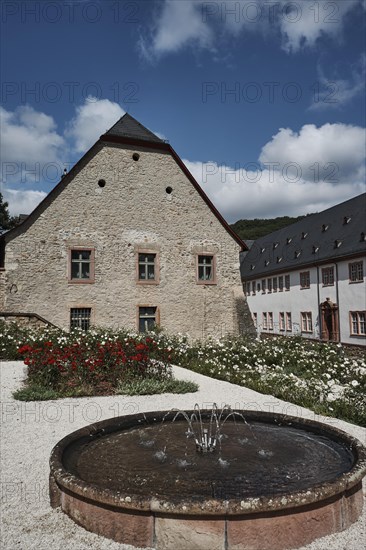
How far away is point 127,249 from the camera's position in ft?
63.9

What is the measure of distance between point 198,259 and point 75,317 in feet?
22.3

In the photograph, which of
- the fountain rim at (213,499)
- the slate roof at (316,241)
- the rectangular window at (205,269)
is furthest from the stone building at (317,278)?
the fountain rim at (213,499)

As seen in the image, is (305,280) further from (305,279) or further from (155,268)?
(155,268)

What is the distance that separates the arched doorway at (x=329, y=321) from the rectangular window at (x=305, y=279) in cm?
292

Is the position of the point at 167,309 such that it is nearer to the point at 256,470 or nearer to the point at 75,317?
the point at 75,317

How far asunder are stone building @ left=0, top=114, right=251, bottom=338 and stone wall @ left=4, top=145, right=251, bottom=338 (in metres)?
0.05

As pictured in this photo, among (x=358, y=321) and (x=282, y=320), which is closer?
(x=358, y=321)

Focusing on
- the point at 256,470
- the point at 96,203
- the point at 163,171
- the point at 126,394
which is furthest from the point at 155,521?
the point at 163,171

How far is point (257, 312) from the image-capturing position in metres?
41.1

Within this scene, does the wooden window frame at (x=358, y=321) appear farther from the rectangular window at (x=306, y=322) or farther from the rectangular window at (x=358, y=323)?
the rectangular window at (x=306, y=322)

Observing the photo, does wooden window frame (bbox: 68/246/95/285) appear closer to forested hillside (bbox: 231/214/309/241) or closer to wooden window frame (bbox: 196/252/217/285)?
wooden window frame (bbox: 196/252/217/285)

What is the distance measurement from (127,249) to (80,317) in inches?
155

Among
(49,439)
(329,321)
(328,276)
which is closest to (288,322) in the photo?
(329,321)

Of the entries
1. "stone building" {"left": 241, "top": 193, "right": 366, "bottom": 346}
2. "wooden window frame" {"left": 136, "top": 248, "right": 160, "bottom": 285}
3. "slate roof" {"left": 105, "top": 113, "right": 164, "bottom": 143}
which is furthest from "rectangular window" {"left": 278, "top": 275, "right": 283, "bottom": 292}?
"slate roof" {"left": 105, "top": 113, "right": 164, "bottom": 143}
